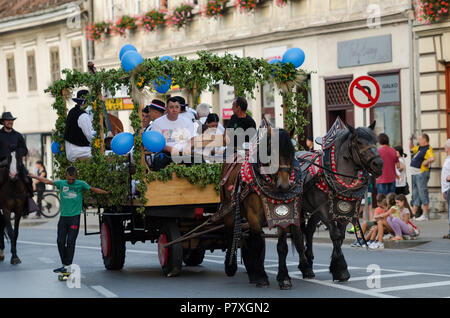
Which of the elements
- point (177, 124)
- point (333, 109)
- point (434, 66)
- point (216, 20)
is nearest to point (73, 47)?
point (216, 20)

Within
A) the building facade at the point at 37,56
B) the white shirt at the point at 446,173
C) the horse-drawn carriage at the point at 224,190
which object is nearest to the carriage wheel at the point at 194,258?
the horse-drawn carriage at the point at 224,190

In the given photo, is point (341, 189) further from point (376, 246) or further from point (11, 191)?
point (11, 191)

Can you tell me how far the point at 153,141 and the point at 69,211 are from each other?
159 cm

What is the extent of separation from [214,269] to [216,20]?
17031 millimetres

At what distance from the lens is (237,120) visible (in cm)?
1251

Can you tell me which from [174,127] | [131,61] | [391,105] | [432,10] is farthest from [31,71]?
[131,61]

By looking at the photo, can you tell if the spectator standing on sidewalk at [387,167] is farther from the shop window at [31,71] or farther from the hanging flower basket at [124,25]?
the shop window at [31,71]

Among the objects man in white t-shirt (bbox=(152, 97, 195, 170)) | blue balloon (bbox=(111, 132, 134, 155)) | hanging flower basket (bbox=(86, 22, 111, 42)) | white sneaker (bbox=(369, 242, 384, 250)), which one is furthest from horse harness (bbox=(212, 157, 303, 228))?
hanging flower basket (bbox=(86, 22, 111, 42))

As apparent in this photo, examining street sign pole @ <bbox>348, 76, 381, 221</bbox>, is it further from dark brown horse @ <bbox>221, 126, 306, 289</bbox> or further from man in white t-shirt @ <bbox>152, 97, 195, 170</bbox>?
dark brown horse @ <bbox>221, 126, 306, 289</bbox>

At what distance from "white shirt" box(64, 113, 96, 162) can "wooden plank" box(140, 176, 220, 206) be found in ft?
6.29

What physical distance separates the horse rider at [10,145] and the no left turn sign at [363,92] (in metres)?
5.86

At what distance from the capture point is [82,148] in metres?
14.5

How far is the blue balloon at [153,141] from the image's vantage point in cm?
1235
